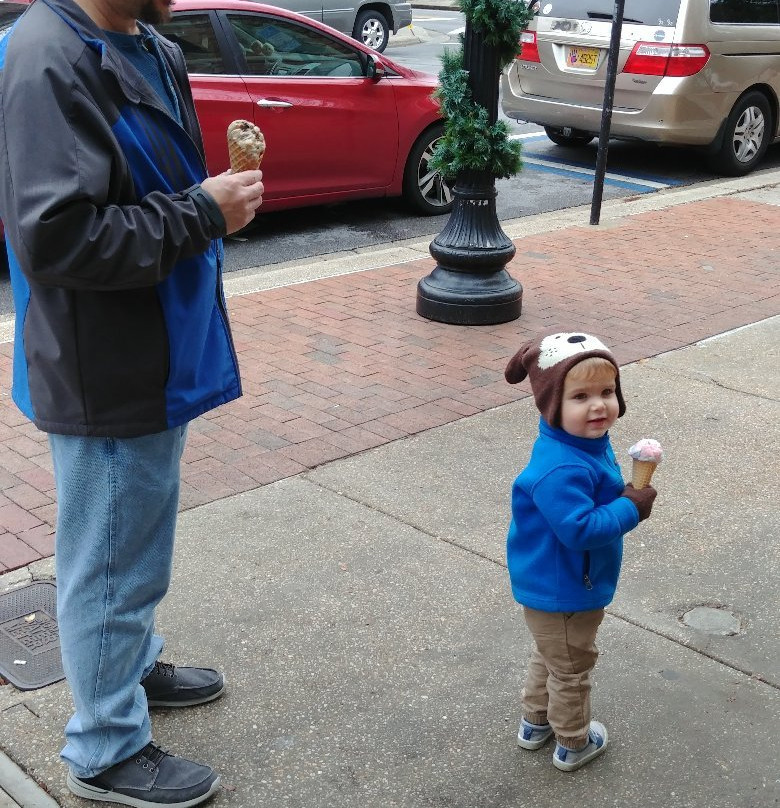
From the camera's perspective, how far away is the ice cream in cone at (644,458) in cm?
255

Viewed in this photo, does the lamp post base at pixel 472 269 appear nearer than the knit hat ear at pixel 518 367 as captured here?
No

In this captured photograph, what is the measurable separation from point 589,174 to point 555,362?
896 cm

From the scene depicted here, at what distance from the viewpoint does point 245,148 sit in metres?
2.49

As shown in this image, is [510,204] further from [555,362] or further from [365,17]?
[365,17]

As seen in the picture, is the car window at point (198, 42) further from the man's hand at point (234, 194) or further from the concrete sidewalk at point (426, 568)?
the man's hand at point (234, 194)

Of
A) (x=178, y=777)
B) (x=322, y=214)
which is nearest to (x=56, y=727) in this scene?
(x=178, y=777)

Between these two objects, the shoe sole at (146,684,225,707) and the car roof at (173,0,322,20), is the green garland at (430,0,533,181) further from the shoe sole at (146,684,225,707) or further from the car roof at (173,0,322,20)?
the shoe sole at (146,684,225,707)

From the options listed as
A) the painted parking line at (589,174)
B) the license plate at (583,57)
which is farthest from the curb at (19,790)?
the license plate at (583,57)

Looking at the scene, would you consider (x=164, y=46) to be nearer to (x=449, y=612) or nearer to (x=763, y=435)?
(x=449, y=612)

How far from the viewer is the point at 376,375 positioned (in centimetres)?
557

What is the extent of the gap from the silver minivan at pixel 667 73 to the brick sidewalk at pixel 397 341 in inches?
68.7

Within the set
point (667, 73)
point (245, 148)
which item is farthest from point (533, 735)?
point (667, 73)

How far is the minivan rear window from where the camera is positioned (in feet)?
32.7

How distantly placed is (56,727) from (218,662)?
485 mm
